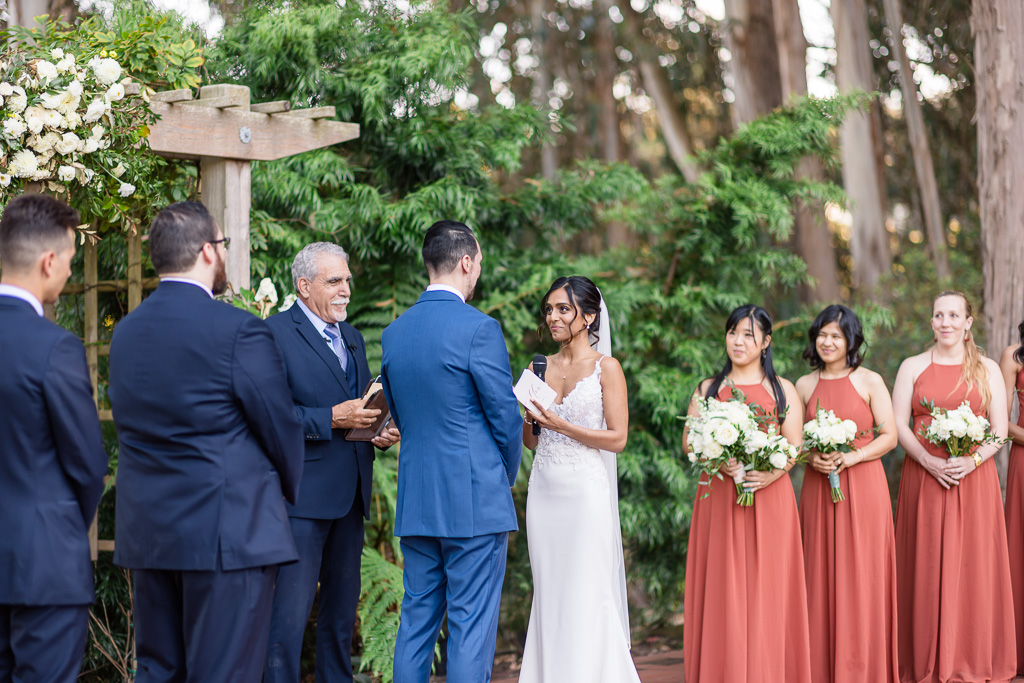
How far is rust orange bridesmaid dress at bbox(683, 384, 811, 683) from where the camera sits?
4633mm

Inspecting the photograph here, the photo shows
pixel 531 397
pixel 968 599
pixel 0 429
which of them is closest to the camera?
pixel 0 429

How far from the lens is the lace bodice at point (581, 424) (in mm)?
4441

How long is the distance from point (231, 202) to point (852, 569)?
3807 mm

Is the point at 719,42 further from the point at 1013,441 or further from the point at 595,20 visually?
the point at 1013,441

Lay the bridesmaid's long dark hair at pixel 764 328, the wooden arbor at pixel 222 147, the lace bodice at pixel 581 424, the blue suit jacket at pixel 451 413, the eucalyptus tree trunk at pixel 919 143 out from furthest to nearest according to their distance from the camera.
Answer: the eucalyptus tree trunk at pixel 919 143
the bridesmaid's long dark hair at pixel 764 328
the wooden arbor at pixel 222 147
the lace bodice at pixel 581 424
the blue suit jacket at pixel 451 413

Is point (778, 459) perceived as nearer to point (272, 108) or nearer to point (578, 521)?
point (578, 521)

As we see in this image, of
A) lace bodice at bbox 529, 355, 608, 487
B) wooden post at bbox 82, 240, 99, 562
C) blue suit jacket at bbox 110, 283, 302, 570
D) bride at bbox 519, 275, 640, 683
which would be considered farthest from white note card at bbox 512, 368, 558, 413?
wooden post at bbox 82, 240, 99, 562

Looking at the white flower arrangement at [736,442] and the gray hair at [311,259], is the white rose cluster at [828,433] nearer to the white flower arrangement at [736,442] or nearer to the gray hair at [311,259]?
the white flower arrangement at [736,442]

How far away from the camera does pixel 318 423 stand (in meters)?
3.89

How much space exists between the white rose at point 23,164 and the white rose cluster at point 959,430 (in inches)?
179

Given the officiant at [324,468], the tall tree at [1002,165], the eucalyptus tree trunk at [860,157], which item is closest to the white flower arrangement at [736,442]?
the officiant at [324,468]

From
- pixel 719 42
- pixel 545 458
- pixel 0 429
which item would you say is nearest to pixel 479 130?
pixel 545 458

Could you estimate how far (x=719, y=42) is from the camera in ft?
48.1

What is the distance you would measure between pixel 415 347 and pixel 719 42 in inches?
490
